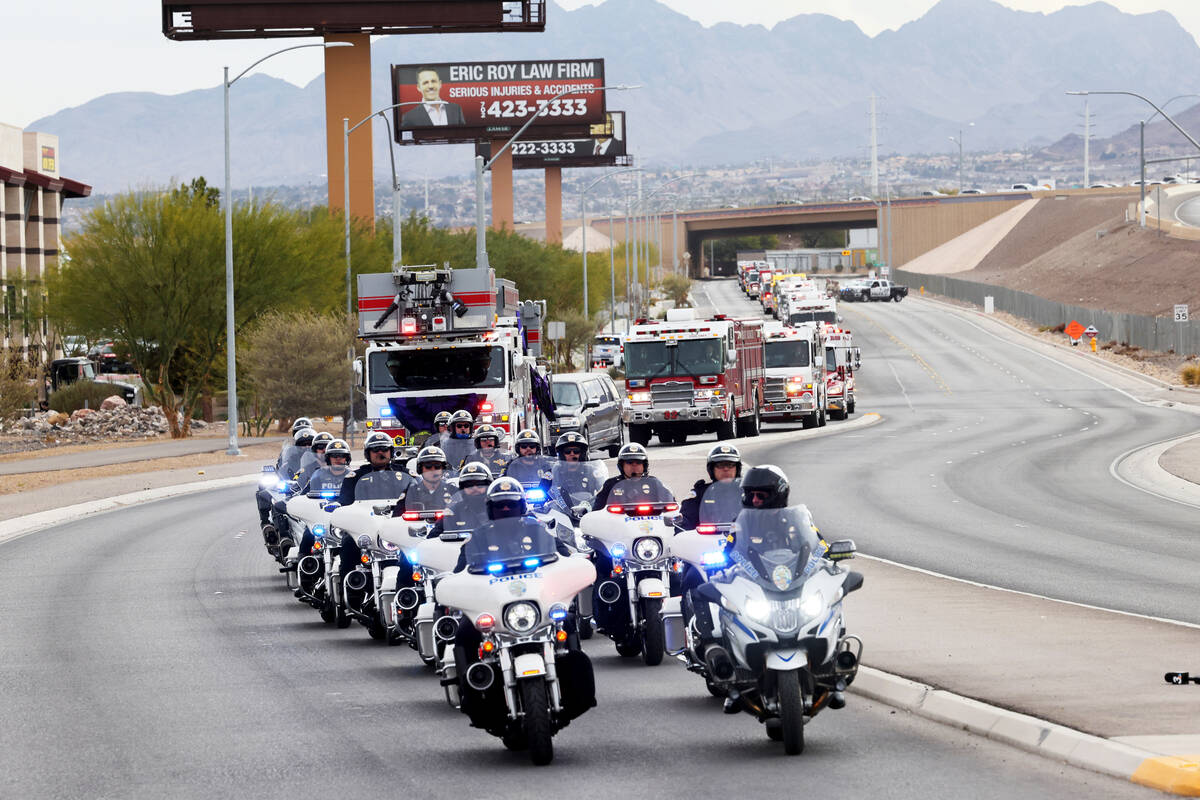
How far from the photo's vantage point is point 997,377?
75.4 meters

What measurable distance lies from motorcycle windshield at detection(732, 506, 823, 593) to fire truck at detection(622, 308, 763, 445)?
3293 cm

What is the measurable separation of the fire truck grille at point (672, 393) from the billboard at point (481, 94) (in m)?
63.2

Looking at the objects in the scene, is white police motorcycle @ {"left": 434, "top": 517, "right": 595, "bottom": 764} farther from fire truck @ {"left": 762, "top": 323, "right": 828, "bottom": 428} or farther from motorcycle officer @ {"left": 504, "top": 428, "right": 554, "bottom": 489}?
fire truck @ {"left": 762, "top": 323, "right": 828, "bottom": 428}

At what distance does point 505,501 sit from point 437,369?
21.1 metres

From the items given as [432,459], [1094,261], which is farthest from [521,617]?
[1094,261]

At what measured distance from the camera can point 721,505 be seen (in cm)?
1291

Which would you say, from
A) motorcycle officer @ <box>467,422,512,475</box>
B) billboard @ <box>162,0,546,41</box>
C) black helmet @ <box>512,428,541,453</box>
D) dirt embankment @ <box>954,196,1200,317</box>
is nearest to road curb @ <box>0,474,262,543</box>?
motorcycle officer @ <box>467,422,512,475</box>

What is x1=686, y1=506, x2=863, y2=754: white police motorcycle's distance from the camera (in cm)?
1015

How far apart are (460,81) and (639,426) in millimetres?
64840

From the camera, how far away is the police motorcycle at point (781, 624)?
1015 cm

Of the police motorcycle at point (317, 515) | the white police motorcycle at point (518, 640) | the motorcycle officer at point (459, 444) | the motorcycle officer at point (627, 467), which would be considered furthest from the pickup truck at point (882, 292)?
the white police motorcycle at point (518, 640)

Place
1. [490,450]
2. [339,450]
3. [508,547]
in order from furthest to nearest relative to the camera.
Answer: [490,450]
[339,450]
[508,547]

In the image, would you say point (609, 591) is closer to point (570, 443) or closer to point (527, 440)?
point (570, 443)

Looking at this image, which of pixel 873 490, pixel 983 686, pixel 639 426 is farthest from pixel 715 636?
pixel 639 426
